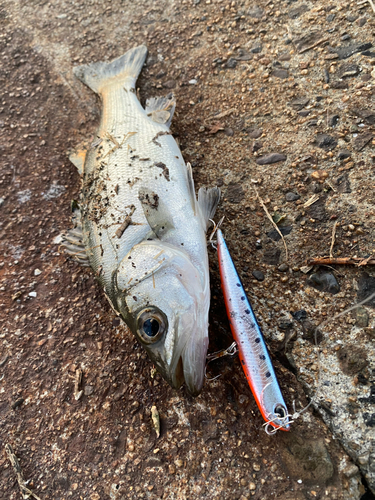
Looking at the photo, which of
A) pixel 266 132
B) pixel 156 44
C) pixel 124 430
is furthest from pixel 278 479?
pixel 156 44

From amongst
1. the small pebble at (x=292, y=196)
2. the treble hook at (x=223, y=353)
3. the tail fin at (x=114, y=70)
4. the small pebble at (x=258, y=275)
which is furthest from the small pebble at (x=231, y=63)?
the treble hook at (x=223, y=353)

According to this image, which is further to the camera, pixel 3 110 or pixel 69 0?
pixel 69 0

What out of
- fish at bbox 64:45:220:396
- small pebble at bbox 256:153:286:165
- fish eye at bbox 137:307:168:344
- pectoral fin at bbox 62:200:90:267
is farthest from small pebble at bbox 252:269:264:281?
pectoral fin at bbox 62:200:90:267

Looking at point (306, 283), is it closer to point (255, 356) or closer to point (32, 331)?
point (255, 356)

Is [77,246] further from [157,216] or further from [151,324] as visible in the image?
[151,324]

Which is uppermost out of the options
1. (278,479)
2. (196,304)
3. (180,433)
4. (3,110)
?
(3,110)

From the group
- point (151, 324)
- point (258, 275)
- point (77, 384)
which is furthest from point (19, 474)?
point (258, 275)

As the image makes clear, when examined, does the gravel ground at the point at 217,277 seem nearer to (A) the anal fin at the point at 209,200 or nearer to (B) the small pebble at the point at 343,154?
(B) the small pebble at the point at 343,154
